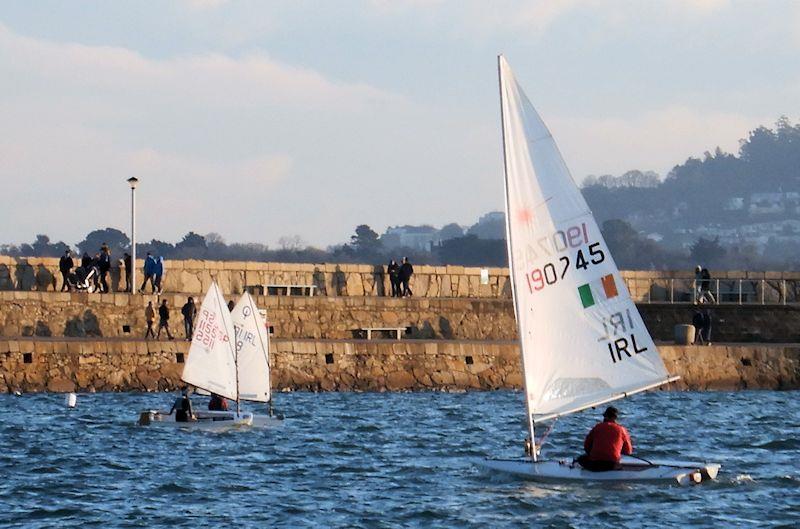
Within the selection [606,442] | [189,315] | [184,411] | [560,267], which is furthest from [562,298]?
[189,315]

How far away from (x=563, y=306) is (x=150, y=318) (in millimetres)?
21214

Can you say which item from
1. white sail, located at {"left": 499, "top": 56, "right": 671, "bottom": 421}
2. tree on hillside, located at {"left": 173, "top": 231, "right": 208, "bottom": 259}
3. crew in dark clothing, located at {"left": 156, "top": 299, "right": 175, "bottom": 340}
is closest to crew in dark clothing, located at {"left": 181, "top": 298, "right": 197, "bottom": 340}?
crew in dark clothing, located at {"left": 156, "top": 299, "right": 175, "bottom": 340}

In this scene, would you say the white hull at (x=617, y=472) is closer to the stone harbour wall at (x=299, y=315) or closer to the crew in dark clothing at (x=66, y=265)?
the stone harbour wall at (x=299, y=315)

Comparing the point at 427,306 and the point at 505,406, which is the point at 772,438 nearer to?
the point at 505,406

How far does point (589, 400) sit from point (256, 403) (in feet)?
58.5

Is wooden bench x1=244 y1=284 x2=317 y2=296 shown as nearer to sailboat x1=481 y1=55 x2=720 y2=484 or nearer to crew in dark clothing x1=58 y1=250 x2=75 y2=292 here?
crew in dark clothing x1=58 y1=250 x2=75 y2=292

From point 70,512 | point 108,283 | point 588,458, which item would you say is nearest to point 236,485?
point 70,512

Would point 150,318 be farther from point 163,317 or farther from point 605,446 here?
point 605,446

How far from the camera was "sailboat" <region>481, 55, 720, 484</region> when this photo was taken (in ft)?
75.9

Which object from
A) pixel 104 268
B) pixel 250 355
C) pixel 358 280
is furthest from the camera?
pixel 358 280

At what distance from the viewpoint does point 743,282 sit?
5447cm

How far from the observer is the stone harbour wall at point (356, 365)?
40.9 metres

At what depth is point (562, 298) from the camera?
23625 mm

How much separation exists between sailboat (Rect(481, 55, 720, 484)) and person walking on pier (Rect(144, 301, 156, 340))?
20.8 metres
